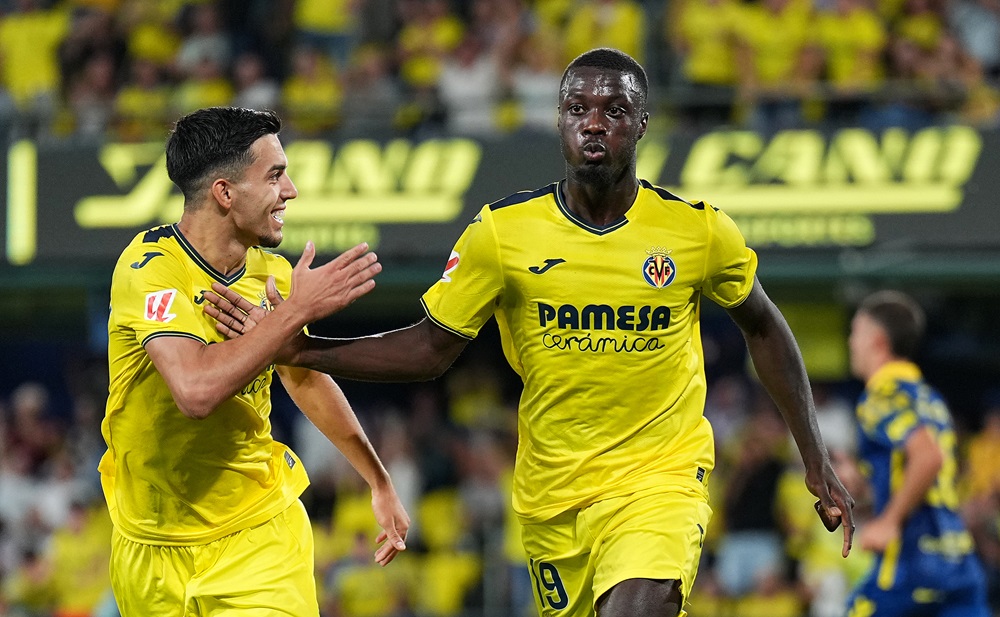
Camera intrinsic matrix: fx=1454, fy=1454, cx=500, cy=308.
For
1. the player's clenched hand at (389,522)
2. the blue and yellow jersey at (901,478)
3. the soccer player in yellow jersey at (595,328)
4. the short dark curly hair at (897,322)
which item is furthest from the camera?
the short dark curly hair at (897,322)

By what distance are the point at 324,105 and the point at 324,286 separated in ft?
28.1

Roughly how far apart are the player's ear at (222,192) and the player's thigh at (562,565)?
153cm

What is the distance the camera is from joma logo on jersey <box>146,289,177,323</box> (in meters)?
4.52

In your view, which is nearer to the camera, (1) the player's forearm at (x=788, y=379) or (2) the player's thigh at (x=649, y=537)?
(2) the player's thigh at (x=649, y=537)

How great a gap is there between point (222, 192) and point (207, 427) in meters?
0.78

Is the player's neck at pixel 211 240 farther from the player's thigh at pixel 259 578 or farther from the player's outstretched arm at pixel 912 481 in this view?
the player's outstretched arm at pixel 912 481

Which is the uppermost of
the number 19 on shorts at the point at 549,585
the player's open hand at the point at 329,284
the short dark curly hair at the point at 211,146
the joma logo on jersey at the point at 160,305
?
the short dark curly hair at the point at 211,146

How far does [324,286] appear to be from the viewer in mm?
4551

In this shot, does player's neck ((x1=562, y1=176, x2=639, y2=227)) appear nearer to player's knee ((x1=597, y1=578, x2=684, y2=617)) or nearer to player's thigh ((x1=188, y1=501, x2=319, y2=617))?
player's knee ((x1=597, y1=578, x2=684, y2=617))

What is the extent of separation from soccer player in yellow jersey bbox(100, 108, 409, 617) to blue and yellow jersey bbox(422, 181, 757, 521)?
46cm

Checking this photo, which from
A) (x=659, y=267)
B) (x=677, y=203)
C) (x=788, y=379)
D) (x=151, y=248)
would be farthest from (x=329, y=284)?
(x=788, y=379)

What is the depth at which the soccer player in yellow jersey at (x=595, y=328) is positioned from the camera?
4758 millimetres

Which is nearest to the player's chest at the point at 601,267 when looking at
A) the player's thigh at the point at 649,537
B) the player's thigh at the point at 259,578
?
the player's thigh at the point at 649,537

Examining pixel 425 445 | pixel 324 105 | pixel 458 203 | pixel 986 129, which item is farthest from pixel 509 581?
pixel 986 129
